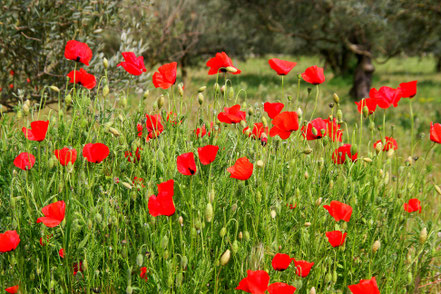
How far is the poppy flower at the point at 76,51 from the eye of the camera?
8.34 feet

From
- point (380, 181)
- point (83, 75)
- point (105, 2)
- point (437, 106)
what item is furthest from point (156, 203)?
point (437, 106)

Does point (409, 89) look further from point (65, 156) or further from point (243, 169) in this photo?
point (65, 156)

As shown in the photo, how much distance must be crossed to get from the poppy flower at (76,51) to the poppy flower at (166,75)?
430 mm

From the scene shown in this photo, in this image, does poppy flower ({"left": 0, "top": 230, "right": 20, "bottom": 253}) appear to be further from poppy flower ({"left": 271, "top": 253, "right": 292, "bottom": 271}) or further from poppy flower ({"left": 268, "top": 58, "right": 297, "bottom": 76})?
poppy flower ({"left": 268, "top": 58, "right": 297, "bottom": 76})

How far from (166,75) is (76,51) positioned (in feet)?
1.86

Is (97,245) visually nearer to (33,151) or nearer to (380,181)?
(33,151)

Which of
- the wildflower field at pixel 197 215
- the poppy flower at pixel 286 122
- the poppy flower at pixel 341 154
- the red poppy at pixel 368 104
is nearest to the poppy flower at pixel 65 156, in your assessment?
the wildflower field at pixel 197 215

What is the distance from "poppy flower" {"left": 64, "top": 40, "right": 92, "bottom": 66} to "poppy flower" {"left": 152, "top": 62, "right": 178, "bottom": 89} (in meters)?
0.43

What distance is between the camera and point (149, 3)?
567 cm

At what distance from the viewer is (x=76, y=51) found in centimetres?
256

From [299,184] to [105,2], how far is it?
3.69 meters

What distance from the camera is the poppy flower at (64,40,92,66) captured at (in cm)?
254

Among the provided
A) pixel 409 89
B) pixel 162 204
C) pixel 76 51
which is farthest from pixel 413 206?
pixel 76 51

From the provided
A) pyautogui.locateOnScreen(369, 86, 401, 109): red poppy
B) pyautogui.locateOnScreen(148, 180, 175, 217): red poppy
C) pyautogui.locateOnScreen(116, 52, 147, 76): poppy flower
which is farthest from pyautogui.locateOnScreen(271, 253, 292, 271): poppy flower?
pyautogui.locateOnScreen(116, 52, 147, 76): poppy flower
